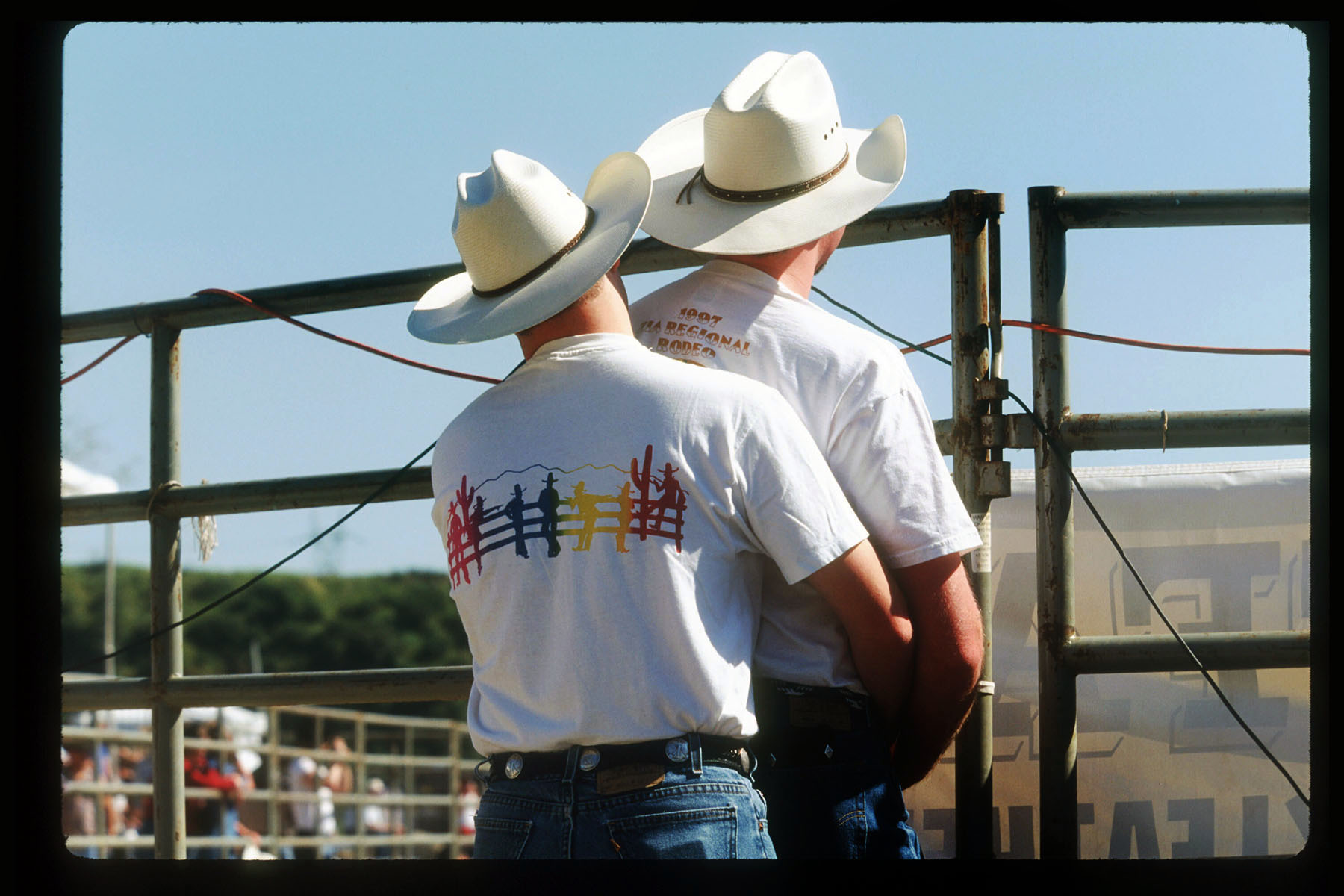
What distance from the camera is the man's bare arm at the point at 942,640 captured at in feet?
6.41

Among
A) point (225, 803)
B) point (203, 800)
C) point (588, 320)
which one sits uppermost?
point (588, 320)

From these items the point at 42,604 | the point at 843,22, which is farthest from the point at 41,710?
the point at 843,22

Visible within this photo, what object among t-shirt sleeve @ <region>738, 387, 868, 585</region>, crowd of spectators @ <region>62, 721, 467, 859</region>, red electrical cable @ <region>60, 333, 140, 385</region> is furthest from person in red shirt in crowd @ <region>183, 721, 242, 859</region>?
t-shirt sleeve @ <region>738, 387, 868, 585</region>

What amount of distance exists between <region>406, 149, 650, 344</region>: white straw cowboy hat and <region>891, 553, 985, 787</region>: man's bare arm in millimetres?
670

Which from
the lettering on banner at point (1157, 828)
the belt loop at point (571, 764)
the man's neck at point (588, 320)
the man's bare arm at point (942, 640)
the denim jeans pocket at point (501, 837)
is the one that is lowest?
the lettering on banner at point (1157, 828)

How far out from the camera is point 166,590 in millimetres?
3094

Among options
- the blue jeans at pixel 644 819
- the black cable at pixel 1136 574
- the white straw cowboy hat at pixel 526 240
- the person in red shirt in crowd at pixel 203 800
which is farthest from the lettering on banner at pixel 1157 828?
the person in red shirt in crowd at pixel 203 800

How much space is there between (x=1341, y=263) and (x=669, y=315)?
1027 millimetres

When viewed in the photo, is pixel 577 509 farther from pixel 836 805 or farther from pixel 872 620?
pixel 836 805

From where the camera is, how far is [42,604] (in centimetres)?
161

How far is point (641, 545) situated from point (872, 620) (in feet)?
1.17

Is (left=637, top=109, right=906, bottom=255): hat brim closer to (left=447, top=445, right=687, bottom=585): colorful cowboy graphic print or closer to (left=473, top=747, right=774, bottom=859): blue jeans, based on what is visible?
(left=447, top=445, right=687, bottom=585): colorful cowboy graphic print

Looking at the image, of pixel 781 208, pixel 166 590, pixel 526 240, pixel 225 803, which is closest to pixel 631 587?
pixel 526 240

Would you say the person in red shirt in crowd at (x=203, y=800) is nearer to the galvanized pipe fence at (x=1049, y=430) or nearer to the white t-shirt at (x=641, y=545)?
the galvanized pipe fence at (x=1049, y=430)
